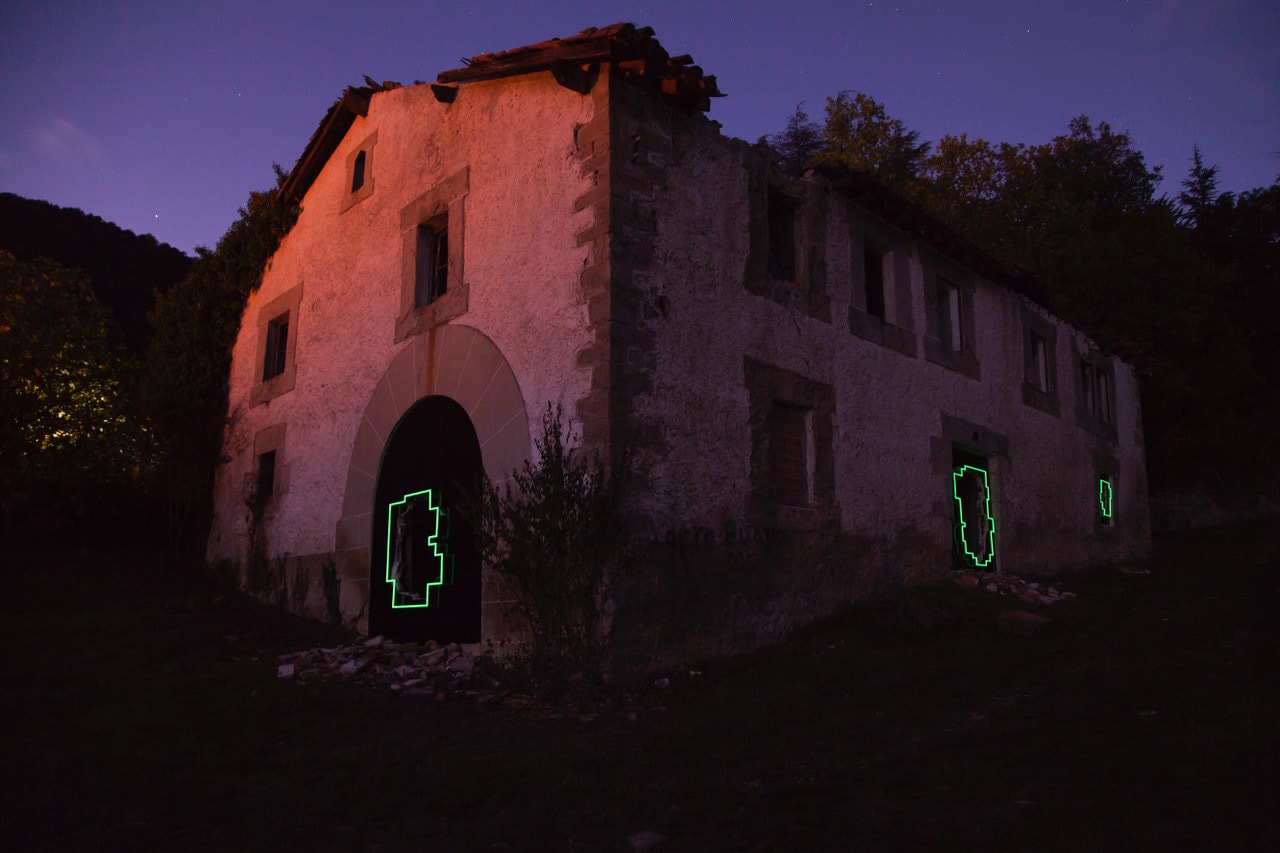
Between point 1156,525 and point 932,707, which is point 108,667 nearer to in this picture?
point 932,707

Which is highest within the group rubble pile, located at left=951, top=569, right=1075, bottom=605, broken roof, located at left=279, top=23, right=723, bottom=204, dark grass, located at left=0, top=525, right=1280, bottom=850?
broken roof, located at left=279, top=23, right=723, bottom=204

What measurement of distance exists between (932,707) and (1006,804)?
2178 millimetres

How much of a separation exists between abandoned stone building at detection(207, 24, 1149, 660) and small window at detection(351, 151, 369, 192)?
28mm

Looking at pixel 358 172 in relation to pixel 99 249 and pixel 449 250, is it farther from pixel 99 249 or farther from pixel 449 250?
pixel 99 249

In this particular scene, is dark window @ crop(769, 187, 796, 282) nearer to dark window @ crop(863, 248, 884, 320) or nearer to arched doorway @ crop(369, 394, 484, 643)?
dark window @ crop(863, 248, 884, 320)

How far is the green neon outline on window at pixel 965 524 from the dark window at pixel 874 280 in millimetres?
2263

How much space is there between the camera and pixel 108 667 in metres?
7.89

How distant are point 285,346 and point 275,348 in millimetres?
169

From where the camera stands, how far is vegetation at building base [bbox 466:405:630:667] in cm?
700

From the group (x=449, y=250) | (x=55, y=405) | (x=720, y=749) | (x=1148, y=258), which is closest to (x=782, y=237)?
(x=449, y=250)

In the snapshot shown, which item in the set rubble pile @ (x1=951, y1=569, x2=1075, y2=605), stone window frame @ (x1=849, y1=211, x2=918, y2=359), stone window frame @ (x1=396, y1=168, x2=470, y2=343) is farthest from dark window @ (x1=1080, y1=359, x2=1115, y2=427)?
stone window frame @ (x1=396, y1=168, x2=470, y2=343)

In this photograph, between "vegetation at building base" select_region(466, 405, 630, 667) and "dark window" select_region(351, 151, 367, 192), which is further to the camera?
"dark window" select_region(351, 151, 367, 192)

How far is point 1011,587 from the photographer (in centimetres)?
1120

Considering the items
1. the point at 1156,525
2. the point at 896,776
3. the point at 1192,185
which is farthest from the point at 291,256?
the point at 1192,185
